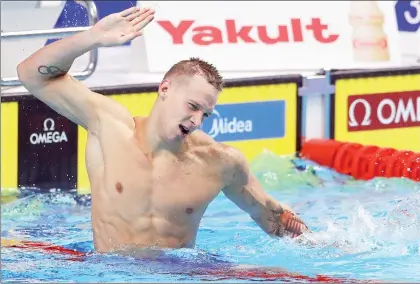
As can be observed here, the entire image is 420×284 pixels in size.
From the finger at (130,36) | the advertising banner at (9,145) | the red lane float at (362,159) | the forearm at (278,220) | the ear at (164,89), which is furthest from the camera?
the red lane float at (362,159)

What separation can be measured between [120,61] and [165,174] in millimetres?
3042

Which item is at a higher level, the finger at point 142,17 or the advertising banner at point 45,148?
the finger at point 142,17

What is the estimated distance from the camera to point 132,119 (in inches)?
144

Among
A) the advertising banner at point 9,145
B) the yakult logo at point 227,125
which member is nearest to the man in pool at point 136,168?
Result: the advertising banner at point 9,145

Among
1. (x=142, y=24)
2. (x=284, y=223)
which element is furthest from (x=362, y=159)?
(x=142, y=24)

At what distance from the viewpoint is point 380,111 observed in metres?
6.01

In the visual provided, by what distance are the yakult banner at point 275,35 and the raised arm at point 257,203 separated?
2.29 m

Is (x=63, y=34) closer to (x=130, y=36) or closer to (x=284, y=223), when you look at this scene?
(x=284, y=223)

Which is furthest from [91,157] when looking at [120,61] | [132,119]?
[120,61]

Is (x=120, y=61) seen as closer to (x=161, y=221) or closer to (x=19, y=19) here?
(x=19, y=19)

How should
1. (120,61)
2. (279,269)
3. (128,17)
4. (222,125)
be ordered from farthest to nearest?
1. (120,61)
2. (222,125)
3. (279,269)
4. (128,17)

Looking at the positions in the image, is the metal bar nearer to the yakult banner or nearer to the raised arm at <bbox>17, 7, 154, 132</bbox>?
the yakult banner

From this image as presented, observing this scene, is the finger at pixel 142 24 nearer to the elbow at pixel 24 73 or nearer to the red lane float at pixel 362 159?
the elbow at pixel 24 73

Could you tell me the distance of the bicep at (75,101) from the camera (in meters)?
3.56
